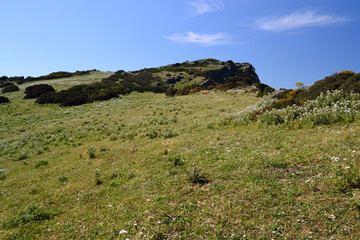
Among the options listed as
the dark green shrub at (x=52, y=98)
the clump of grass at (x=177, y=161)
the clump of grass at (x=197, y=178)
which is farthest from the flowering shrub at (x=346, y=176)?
the dark green shrub at (x=52, y=98)

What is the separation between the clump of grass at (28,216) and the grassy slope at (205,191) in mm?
240

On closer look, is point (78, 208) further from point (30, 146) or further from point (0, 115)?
point (0, 115)

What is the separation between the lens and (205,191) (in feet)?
23.7

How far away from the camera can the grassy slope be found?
5.30m

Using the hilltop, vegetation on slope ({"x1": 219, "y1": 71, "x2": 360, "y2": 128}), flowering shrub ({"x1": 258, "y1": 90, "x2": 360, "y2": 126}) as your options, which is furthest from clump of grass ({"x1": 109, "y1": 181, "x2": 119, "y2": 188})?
the hilltop

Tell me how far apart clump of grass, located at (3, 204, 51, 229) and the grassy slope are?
0.79 ft

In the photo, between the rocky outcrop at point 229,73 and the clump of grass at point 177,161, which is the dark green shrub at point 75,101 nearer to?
the clump of grass at point 177,161

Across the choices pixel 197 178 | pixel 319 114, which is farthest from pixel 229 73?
pixel 197 178

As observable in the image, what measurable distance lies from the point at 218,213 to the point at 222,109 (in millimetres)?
19419

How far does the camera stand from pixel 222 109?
2452 cm

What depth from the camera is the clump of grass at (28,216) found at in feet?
23.2

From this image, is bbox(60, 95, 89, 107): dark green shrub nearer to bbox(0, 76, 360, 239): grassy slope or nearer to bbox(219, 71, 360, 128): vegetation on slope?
bbox(0, 76, 360, 239): grassy slope

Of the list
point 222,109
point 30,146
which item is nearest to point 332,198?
point 222,109

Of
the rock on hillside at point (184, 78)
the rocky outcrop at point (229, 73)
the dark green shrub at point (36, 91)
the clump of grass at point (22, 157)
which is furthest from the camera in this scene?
the rocky outcrop at point (229, 73)
